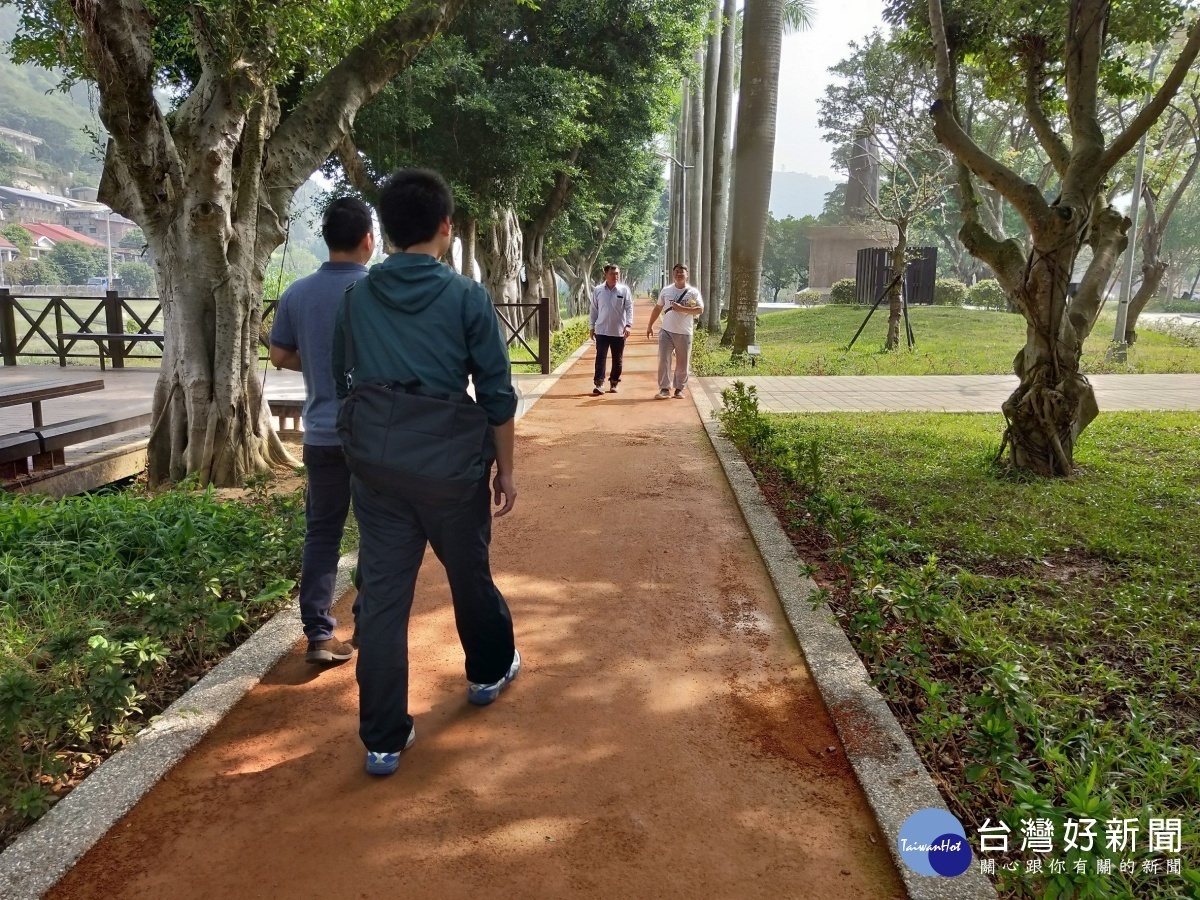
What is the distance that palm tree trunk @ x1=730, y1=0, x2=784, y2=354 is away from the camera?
44.5 ft

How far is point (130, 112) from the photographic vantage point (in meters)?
5.66

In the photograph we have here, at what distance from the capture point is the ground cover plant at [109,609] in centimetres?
284

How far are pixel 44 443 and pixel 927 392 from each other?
1032 centimetres

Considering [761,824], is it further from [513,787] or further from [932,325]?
[932,325]

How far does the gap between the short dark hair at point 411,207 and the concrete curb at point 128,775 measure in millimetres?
1894

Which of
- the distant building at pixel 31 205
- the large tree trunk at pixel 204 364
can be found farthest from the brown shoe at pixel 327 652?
the distant building at pixel 31 205

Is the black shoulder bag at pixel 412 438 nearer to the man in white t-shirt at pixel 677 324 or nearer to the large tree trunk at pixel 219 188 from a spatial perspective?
the large tree trunk at pixel 219 188

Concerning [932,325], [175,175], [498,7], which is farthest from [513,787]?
[932,325]

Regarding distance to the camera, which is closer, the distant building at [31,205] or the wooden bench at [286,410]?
the wooden bench at [286,410]

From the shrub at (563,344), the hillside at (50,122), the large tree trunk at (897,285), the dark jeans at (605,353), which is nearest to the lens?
the dark jeans at (605,353)

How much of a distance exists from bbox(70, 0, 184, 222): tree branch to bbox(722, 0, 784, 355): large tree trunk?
1005 cm

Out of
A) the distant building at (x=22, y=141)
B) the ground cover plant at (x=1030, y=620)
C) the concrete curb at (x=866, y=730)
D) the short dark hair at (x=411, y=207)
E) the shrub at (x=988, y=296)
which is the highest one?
the distant building at (x=22, y=141)

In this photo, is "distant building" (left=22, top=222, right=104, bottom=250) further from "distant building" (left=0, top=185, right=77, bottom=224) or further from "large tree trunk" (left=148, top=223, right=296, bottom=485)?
"large tree trunk" (left=148, top=223, right=296, bottom=485)

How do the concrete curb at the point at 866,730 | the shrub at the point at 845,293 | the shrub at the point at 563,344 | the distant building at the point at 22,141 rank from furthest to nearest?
the distant building at the point at 22,141, the shrub at the point at 845,293, the shrub at the point at 563,344, the concrete curb at the point at 866,730
